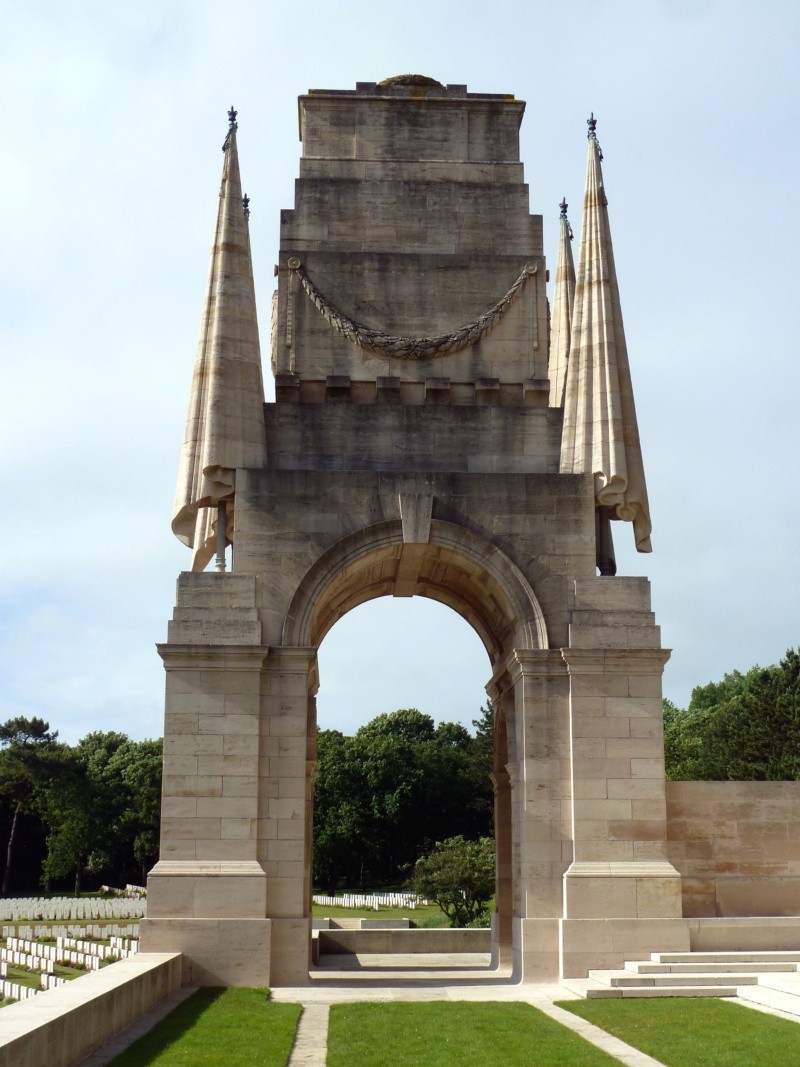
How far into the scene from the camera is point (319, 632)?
26.6 m

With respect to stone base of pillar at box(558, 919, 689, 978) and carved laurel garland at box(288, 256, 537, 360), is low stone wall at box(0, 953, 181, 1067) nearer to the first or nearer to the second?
stone base of pillar at box(558, 919, 689, 978)

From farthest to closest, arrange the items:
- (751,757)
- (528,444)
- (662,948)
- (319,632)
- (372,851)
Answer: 1. (372,851)
2. (751,757)
3. (319,632)
4. (528,444)
5. (662,948)

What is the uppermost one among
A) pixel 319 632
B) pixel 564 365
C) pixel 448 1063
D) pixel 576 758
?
pixel 564 365

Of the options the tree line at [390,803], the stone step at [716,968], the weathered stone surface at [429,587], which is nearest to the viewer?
the stone step at [716,968]

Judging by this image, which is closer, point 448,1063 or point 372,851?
point 448,1063

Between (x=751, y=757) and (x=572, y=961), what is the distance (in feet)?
127

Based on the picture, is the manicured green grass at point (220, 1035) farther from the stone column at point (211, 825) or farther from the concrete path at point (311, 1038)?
the stone column at point (211, 825)

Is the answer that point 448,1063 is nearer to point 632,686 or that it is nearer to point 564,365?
point 632,686

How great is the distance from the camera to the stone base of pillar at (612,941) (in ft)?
70.4

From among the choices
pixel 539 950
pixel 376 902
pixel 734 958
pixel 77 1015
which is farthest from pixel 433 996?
pixel 376 902

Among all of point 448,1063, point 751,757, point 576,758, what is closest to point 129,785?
point 751,757

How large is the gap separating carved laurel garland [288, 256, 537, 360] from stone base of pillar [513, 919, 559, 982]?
11408 millimetres

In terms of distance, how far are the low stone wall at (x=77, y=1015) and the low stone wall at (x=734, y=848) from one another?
32.7 ft

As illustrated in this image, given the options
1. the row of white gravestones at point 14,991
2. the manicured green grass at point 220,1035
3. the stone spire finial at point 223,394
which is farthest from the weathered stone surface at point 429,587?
the row of white gravestones at point 14,991
